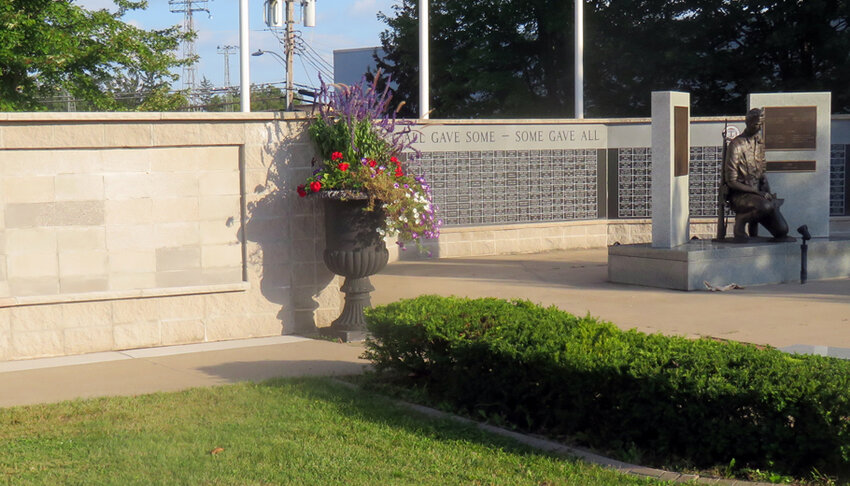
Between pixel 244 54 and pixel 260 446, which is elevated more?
pixel 244 54

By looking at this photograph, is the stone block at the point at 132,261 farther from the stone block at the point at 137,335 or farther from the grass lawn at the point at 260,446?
the grass lawn at the point at 260,446

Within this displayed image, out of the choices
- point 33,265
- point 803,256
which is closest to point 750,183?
point 803,256

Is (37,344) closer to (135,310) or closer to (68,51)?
(135,310)

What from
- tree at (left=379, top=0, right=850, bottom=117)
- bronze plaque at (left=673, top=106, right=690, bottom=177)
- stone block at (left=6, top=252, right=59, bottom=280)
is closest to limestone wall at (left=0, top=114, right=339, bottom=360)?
stone block at (left=6, top=252, right=59, bottom=280)

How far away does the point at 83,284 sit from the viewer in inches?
348

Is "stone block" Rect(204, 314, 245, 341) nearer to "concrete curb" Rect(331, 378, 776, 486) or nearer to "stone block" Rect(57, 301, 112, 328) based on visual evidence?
"stone block" Rect(57, 301, 112, 328)

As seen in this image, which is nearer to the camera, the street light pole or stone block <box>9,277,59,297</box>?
stone block <box>9,277,59,297</box>

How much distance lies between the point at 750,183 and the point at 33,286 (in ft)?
31.0

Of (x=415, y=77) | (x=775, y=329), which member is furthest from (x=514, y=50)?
(x=775, y=329)

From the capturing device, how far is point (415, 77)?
35.3 meters

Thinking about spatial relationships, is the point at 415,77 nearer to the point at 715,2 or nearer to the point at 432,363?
the point at 715,2

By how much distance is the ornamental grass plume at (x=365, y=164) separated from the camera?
9.25m

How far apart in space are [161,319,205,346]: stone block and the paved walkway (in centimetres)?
16

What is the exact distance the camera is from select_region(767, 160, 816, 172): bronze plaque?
1483 centimetres
